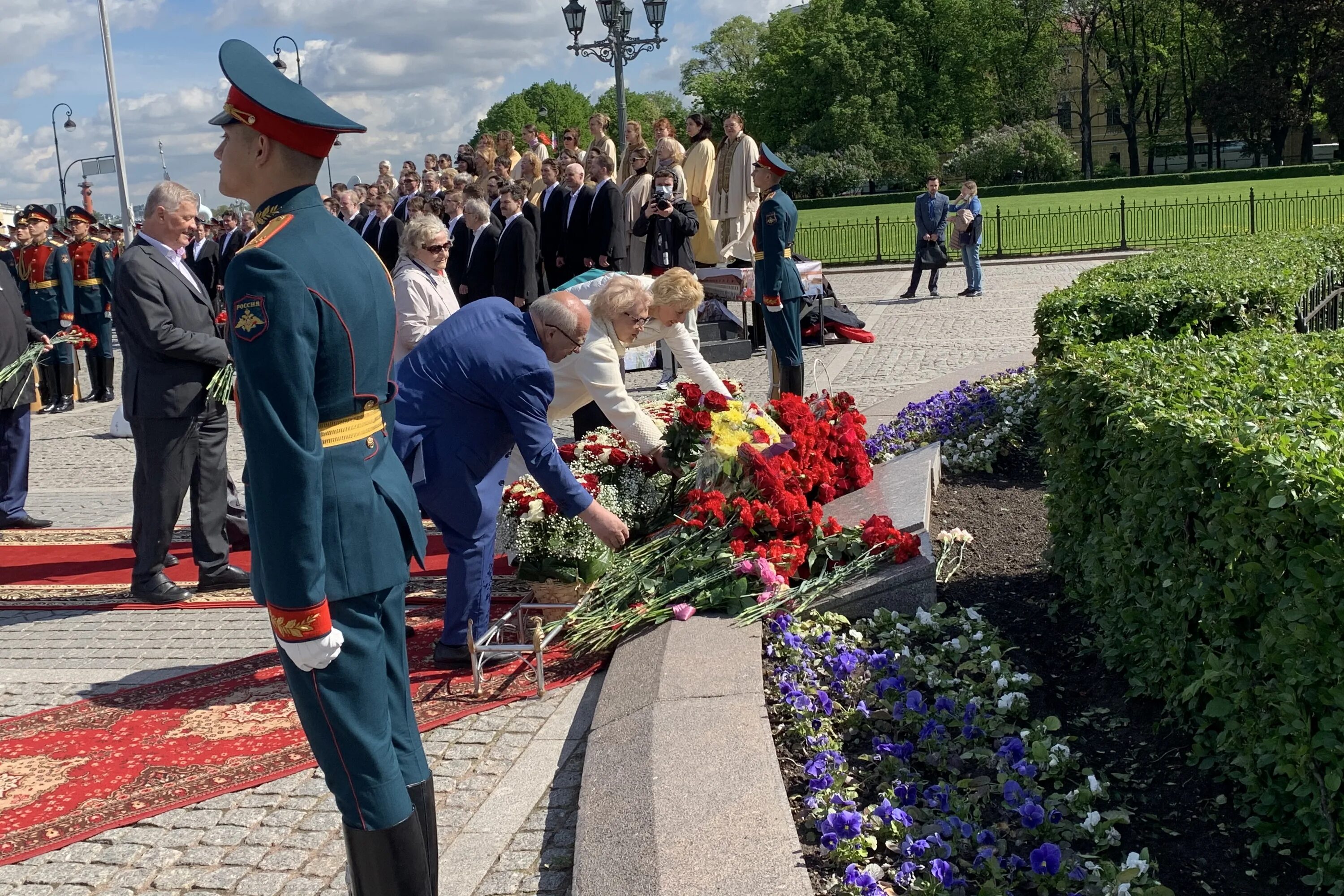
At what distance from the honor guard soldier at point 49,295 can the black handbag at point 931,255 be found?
40.7ft

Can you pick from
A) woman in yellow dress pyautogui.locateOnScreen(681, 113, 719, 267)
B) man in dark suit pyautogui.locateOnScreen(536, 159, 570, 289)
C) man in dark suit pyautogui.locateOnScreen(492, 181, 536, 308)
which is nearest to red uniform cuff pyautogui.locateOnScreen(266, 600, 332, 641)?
man in dark suit pyautogui.locateOnScreen(492, 181, 536, 308)

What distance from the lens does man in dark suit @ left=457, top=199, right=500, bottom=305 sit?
12.6 m

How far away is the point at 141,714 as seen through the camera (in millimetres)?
5180

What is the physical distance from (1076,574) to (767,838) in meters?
2.33

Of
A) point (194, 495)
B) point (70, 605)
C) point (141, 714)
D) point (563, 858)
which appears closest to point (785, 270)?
point (194, 495)

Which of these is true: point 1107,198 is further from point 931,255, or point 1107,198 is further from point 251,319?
point 251,319

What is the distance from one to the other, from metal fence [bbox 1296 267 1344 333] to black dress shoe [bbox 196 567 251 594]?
7421 millimetres

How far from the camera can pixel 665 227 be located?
13484 millimetres

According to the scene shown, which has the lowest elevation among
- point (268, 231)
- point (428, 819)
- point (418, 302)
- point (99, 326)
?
point (428, 819)

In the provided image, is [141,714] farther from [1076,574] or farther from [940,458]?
[940,458]

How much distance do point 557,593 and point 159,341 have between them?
2.55 metres

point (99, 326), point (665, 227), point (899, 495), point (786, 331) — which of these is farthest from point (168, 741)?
point (99, 326)

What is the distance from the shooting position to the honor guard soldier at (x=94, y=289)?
16016 mm

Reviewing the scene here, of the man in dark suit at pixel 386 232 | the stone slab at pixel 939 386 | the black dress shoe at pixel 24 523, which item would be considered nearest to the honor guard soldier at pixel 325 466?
the stone slab at pixel 939 386
